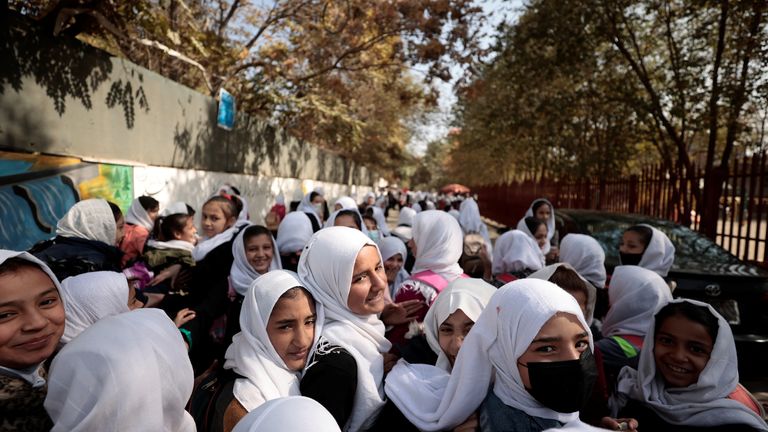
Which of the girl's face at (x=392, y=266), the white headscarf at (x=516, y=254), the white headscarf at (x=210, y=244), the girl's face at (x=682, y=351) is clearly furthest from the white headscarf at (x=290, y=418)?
the white headscarf at (x=516, y=254)

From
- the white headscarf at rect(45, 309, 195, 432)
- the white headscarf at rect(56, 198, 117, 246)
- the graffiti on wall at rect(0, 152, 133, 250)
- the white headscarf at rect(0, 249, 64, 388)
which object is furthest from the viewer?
the graffiti on wall at rect(0, 152, 133, 250)

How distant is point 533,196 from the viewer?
1695cm

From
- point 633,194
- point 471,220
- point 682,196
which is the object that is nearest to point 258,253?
point 471,220

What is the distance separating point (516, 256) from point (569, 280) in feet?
5.16

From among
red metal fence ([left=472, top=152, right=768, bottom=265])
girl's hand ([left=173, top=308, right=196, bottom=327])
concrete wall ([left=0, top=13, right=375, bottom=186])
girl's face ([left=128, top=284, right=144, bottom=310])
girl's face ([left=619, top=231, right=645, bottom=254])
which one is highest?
concrete wall ([left=0, top=13, right=375, bottom=186])

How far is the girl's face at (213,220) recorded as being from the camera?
412 cm

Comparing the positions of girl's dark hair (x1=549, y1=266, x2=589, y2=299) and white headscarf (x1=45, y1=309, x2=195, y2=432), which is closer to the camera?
white headscarf (x1=45, y1=309, x2=195, y2=432)

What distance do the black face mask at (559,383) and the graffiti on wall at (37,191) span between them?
506 centimetres

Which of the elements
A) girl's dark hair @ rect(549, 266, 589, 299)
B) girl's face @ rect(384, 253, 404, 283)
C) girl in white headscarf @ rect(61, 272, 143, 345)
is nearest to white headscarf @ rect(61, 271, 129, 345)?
girl in white headscarf @ rect(61, 272, 143, 345)

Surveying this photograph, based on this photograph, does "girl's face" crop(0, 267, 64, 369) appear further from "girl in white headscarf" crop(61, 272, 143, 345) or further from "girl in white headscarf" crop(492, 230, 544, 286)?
"girl in white headscarf" crop(492, 230, 544, 286)

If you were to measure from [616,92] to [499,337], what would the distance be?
10.4m

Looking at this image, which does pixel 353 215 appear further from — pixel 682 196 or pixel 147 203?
pixel 682 196

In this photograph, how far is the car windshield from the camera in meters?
4.18

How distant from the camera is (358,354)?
182 cm
